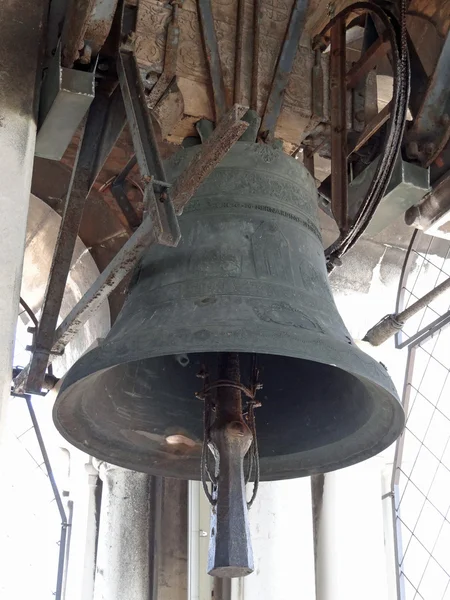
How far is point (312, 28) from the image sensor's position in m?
3.12

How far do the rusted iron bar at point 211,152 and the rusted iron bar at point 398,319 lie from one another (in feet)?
5.38

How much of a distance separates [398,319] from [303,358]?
1677mm

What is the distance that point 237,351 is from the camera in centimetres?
215

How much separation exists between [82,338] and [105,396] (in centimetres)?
140

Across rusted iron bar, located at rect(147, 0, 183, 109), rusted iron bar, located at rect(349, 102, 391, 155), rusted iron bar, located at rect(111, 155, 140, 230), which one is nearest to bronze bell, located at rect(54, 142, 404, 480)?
rusted iron bar, located at rect(147, 0, 183, 109)

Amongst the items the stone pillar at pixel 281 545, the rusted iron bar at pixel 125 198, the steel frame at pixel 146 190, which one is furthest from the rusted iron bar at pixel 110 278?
the stone pillar at pixel 281 545

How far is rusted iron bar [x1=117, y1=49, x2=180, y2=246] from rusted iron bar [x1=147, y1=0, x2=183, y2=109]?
0.57 feet

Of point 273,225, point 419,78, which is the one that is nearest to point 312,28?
point 419,78

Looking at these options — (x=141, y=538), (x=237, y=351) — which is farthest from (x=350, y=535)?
(x=237, y=351)

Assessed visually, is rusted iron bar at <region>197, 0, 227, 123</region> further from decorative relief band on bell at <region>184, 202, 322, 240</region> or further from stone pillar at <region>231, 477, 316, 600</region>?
stone pillar at <region>231, 477, 316, 600</region>

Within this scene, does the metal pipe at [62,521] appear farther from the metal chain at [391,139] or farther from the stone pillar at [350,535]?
the metal chain at [391,139]

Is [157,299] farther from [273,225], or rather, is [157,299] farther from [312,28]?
[312,28]

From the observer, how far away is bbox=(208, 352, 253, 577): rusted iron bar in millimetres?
2104

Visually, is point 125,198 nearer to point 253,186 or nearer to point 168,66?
point 168,66
